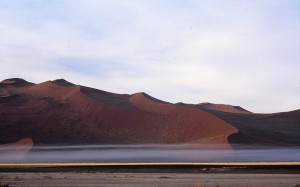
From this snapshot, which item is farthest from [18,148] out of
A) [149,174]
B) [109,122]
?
[149,174]

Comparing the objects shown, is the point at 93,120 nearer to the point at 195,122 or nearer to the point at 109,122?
the point at 109,122

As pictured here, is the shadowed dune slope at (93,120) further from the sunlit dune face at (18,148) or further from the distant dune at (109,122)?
the sunlit dune face at (18,148)

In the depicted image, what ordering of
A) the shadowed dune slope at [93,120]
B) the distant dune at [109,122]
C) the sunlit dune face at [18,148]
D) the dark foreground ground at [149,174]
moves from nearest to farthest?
1. the dark foreground ground at [149,174]
2. the sunlit dune face at [18,148]
3. the distant dune at [109,122]
4. the shadowed dune slope at [93,120]

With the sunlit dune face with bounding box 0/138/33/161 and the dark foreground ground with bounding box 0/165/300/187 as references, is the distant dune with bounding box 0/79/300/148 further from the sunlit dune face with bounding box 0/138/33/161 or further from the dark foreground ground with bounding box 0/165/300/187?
the dark foreground ground with bounding box 0/165/300/187

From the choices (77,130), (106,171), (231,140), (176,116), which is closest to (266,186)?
(106,171)

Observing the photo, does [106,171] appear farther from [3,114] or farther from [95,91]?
[95,91]

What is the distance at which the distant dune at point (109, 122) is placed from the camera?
7800cm

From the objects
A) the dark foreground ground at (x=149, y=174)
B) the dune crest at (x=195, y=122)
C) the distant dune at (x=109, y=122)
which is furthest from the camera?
the dune crest at (x=195, y=122)

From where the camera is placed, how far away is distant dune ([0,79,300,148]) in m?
78.0

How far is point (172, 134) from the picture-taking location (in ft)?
272

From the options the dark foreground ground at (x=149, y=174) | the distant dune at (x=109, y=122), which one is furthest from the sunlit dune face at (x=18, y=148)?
the dark foreground ground at (x=149, y=174)

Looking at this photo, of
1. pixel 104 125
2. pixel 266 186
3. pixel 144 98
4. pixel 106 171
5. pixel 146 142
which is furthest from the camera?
pixel 144 98

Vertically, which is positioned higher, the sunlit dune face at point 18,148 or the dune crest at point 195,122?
the dune crest at point 195,122

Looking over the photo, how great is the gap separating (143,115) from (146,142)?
9.91 metres
